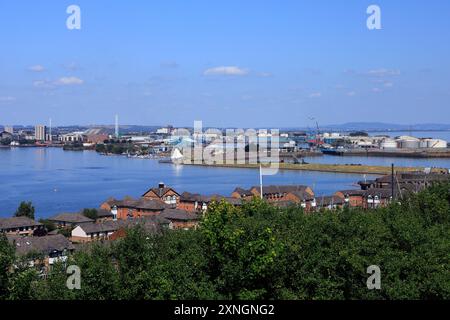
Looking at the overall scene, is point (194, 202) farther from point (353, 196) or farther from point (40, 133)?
point (40, 133)

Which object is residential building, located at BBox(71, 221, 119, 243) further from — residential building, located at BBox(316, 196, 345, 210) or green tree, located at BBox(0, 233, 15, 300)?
green tree, located at BBox(0, 233, 15, 300)

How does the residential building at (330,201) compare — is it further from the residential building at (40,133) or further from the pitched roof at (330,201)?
the residential building at (40,133)

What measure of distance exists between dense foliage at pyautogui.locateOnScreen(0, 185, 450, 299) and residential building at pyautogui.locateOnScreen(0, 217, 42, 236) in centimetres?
595

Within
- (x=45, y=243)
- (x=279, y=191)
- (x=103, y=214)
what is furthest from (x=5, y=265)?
(x=279, y=191)

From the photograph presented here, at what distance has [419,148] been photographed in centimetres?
4266

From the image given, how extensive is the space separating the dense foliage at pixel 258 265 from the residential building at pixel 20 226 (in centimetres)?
595

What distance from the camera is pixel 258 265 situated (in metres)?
3.30

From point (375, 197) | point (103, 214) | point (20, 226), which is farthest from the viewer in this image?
point (375, 197)

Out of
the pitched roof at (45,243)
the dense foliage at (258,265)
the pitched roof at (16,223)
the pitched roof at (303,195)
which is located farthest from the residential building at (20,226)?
the pitched roof at (303,195)

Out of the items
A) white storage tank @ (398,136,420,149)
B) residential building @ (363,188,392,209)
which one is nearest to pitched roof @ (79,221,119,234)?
residential building @ (363,188,392,209)

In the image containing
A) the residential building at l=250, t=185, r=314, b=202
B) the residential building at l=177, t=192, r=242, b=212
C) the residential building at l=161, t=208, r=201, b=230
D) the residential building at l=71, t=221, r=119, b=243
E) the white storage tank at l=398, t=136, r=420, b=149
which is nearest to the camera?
the residential building at l=71, t=221, r=119, b=243

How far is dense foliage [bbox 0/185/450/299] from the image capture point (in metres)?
3.34

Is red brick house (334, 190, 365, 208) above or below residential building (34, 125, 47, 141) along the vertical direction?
below

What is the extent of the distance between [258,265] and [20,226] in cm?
766
